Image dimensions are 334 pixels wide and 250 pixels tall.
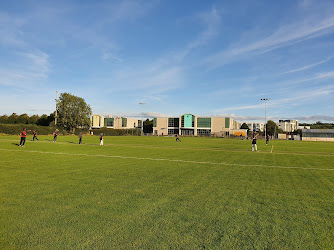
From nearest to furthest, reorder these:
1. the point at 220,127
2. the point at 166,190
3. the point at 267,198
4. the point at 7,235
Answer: the point at 7,235, the point at 267,198, the point at 166,190, the point at 220,127

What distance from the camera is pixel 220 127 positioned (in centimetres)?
10375

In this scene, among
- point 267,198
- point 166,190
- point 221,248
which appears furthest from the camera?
point 166,190

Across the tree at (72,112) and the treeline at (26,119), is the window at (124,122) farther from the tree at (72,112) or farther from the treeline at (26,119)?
the tree at (72,112)

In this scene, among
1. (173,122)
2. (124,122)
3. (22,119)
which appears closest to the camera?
(22,119)

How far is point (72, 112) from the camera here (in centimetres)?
7869

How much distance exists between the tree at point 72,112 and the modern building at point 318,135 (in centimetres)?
7280

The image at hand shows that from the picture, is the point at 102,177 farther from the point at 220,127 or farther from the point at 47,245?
the point at 220,127

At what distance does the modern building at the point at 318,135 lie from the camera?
71.6m

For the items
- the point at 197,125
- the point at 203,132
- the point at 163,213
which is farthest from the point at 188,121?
the point at 163,213

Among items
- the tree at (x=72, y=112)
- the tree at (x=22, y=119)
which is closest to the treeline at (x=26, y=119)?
the tree at (x=22, y=119)

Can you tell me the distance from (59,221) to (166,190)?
127 inches

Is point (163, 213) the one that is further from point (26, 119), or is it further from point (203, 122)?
point (26, 119)

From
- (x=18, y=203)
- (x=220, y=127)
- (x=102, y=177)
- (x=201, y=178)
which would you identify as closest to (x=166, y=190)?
(x=201, y=178)

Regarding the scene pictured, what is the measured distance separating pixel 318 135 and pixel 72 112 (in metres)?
80.1
